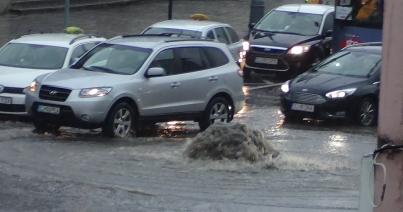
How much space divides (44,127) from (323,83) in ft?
19.4

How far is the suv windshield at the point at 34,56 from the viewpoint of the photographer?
1777 centimetres

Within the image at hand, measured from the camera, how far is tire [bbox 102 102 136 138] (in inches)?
589

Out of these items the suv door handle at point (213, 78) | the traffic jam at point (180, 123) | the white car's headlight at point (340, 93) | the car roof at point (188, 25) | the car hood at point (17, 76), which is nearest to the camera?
the traffic jam at point (180, 123)

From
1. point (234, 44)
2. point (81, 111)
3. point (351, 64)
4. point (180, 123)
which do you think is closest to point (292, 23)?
point (234, 44)

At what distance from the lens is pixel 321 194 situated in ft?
33.3

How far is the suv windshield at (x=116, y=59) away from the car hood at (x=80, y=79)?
283 mm

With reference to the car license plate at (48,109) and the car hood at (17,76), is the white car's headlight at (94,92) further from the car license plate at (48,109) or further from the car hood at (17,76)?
the car hood at (17,76)

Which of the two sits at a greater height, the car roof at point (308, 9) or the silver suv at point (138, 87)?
the silver suv at point (138, 87)

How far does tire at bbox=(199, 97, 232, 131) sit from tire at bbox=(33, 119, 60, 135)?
2.54m

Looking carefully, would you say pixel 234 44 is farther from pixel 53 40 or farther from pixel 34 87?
pixel 34 87

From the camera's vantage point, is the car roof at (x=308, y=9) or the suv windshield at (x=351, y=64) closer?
the suv windshield at (x=351, y=64)

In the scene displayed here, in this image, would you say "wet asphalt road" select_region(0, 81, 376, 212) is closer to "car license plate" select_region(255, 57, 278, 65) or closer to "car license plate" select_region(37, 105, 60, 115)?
"car license plate" select_region(37, 105, 60, 115)

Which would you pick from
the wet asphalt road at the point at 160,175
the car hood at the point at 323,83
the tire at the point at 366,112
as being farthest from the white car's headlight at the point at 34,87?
the tire at the point at 366,112

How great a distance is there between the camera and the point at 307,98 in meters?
18.7
